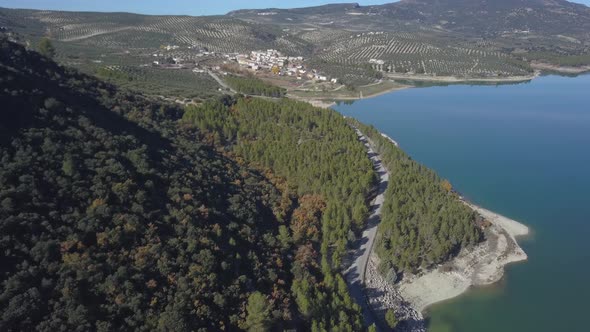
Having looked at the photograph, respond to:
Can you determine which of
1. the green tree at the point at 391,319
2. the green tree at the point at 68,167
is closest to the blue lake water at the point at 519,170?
the green tree at the point at 391,319

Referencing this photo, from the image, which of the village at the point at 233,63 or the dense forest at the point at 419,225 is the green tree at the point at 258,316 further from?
the village at the point at 233,63

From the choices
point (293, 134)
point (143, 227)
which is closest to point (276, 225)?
point (143, 227)

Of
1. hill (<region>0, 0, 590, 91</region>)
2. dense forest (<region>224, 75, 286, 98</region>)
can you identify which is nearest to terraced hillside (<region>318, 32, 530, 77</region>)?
hill (<region>0, 0, 590, 91</region>)

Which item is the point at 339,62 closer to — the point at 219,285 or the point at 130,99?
the point at 130,99

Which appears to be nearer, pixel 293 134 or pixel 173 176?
pixel 173 176

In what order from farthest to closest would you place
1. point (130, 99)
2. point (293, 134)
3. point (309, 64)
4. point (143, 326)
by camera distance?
point (309, 64) → point (293, 134) → point (130, 99) → point (143, 326)

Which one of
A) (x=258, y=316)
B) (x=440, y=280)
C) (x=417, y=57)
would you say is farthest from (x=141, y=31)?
(x=258, y=316)

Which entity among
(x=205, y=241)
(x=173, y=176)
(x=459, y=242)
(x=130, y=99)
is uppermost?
(x=130, y=99)

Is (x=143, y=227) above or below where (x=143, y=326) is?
above

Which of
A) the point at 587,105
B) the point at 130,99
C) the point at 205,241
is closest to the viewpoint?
the point at 205,241
